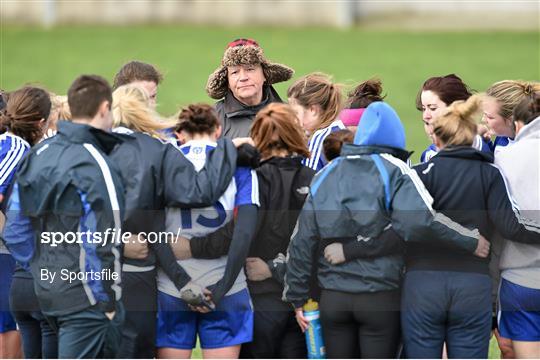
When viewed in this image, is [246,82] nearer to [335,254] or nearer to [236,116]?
[236,116]

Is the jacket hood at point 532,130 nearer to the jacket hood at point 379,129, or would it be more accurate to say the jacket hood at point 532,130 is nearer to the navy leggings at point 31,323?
the jacket hood at point 379,129

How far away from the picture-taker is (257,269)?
6453 mm

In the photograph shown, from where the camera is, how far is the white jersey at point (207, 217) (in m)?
6.31

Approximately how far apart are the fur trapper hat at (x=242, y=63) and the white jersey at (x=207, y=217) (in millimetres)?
1413

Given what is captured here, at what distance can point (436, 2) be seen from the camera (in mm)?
33656

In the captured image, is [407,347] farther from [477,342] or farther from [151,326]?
[151,326]

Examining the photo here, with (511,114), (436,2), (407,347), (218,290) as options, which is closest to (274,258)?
(218,290)

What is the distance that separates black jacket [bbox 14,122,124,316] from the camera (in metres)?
5.86

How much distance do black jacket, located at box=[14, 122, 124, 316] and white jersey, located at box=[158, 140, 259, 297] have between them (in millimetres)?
465

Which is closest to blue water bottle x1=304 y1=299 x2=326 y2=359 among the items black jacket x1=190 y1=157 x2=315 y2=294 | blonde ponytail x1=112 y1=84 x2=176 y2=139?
black jacket x1=190 y1=157 x2=315 y2=294

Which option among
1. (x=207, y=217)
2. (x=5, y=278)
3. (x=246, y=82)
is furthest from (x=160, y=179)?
(x=246, y=82)

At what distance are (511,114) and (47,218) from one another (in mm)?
2931

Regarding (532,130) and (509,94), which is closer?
(532,130)

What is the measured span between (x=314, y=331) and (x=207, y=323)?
0.57 m
